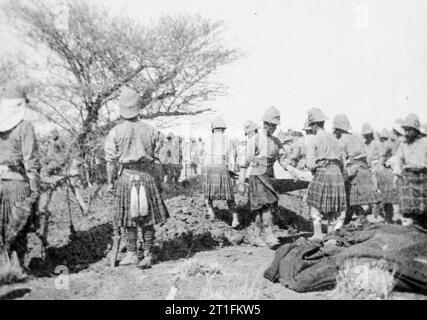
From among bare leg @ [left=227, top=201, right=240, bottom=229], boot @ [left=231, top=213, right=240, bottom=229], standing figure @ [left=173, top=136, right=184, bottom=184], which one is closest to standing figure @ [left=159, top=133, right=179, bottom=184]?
standing figure @ [left=173, top=136, right=184, bottom=184]

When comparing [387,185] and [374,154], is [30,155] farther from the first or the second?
[374,154]

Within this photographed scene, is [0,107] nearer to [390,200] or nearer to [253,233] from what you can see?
[253,233]

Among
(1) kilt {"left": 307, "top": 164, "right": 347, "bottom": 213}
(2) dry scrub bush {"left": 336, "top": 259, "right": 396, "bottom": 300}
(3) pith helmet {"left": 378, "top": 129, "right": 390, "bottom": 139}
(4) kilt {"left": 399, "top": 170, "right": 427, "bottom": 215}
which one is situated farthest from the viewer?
(3) pith helmet {"left": 378, "top": 129, "right": 390, "bottom": 139}

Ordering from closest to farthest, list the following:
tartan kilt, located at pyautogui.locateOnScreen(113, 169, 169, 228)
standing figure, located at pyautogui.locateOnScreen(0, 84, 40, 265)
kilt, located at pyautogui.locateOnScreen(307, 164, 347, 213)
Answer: standing figure, located at pyautogui.locateOnScreen(0, 84, 40, 265) < tartan kilt, located at pyautogui.locateOnScreen(113, 169, 169, 228) < kilt, located at pyautogui.locateOnScreen(307, 164, 347, 213)

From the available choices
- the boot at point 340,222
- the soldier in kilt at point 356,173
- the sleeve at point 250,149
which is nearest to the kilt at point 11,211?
the sleeve at point 250,149

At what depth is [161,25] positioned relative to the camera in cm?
988

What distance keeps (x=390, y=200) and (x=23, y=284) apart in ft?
24.6

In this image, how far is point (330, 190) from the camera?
21.3 ft

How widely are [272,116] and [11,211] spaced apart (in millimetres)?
3948

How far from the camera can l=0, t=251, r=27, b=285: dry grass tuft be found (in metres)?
4.21

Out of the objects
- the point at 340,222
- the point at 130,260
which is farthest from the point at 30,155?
the point at 340,222

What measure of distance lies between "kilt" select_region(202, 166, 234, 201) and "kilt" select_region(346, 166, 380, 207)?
7.16ft

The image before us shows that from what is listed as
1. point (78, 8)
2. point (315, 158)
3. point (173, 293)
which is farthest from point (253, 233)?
point (78, 8)

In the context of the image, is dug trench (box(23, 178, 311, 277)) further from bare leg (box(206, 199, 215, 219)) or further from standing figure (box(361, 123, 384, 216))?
standing figure (box(361, 123, 384, 216))
